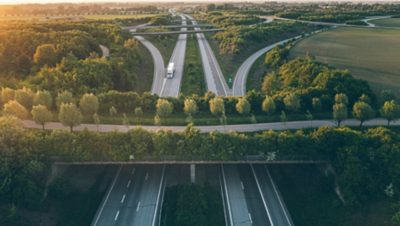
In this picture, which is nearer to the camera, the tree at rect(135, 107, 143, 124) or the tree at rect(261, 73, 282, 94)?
the tree at rect(135, 107, 143, 124)

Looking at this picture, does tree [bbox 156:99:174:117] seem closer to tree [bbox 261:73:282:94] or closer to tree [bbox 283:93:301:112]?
tree [bbox 283:93:301:112]

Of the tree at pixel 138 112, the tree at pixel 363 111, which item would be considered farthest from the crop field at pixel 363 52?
the tree at pixel 138 112

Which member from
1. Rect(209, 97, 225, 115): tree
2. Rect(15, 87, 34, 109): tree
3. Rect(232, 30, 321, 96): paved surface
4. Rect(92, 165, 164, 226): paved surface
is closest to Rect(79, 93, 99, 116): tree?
Rect(15, 87, 34, 109): tree

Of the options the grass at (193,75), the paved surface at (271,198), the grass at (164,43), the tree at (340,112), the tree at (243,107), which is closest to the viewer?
the paved surface at (271,198)

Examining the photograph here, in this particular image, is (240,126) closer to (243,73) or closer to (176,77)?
(176,77)

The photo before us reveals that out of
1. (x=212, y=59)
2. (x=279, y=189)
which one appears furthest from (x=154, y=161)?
(x=212, y=59)

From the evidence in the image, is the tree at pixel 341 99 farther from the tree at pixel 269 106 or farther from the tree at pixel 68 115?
the tree at pixel 68 115

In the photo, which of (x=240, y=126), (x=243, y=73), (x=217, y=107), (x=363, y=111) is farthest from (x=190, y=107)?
(x=243, y=73)
